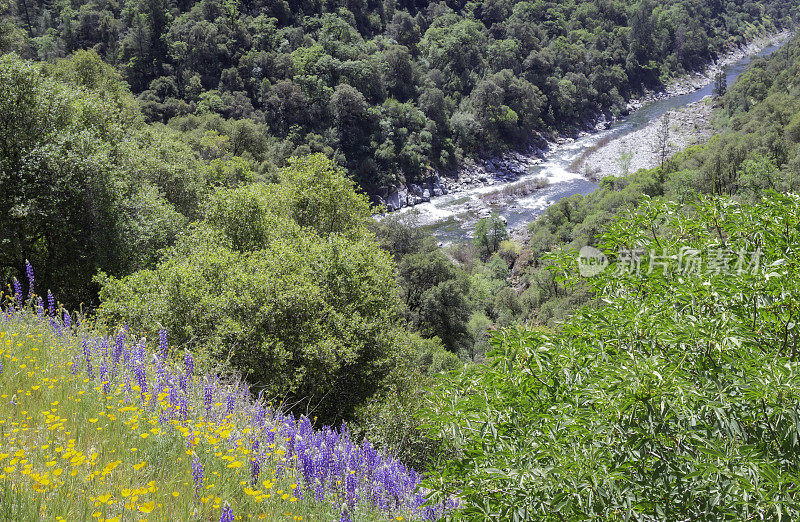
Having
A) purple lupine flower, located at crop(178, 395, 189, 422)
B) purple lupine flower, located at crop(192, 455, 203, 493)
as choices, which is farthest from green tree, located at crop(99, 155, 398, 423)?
purple lupine flower, located at crop(192, 455, 203, 493)

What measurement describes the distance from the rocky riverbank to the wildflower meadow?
57.3m

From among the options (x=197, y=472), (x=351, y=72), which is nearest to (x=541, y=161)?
(x=351, y=72)

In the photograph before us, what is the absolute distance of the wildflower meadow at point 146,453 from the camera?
3168 mm

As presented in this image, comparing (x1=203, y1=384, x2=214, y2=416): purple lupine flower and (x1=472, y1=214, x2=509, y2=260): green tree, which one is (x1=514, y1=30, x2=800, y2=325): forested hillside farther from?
(x1=203, y1=384, x2=214, y2=416): purple lupine flower

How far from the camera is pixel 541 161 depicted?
78.3m

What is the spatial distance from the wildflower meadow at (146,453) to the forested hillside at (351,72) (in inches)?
1361

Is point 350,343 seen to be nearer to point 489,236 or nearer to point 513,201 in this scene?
point 489,236

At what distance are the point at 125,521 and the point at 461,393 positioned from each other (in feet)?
9.06

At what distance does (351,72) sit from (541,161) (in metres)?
34.4

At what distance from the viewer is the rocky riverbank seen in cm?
6594

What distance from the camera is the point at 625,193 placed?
5250cm

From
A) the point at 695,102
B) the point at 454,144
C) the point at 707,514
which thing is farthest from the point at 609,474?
the point at 695,102

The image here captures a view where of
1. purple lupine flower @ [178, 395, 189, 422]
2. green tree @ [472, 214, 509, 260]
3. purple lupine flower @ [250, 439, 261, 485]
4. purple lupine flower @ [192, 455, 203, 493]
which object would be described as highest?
purple lupine flower @ [192, 455, 203, 493]

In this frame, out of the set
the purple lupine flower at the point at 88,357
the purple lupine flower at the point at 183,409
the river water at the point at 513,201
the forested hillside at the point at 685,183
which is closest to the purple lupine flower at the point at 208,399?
the purple lupine flower at the point at 183,409
